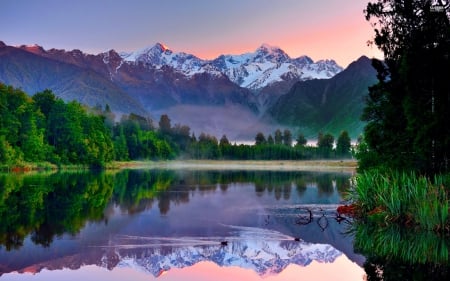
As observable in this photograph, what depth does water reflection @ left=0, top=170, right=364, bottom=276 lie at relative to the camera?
23.5m

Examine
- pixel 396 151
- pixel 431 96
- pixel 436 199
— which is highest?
pixel 431 96

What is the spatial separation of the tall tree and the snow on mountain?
9918mm

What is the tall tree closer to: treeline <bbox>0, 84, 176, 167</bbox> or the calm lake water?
the calm lake water

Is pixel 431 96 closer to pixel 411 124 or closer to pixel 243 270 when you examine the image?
pixel 411 124

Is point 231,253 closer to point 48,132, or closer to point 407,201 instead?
point 407,201

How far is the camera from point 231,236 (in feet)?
97.7

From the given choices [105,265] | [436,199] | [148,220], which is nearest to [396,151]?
[436,199]

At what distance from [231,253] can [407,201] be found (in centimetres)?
1030

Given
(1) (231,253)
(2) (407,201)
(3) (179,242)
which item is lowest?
(1) (231,253)

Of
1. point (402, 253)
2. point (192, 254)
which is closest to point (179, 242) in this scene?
point (192, 254)

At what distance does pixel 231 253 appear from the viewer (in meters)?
25.5

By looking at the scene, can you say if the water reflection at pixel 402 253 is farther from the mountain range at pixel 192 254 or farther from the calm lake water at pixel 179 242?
the mountain range at pixel 192 254

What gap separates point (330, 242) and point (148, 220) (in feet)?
40.0

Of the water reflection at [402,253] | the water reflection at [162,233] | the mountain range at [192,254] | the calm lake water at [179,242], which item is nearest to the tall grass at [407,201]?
the water reflection at [402,253]
